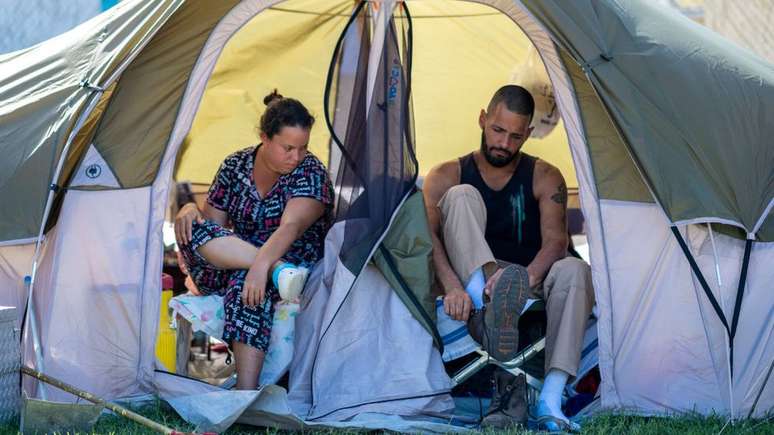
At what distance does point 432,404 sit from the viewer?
3.90m

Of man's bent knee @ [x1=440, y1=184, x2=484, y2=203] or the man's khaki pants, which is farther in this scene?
man's bent knee @ [x1=440, y1=184, x2=484, y2=203]

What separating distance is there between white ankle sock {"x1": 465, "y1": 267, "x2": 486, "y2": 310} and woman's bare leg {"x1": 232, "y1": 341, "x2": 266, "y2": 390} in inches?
A: 30.9

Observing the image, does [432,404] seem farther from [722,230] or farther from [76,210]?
[76,210]

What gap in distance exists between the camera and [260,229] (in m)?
4.35

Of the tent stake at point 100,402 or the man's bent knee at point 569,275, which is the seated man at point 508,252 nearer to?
the man's bent knee at point 569,275

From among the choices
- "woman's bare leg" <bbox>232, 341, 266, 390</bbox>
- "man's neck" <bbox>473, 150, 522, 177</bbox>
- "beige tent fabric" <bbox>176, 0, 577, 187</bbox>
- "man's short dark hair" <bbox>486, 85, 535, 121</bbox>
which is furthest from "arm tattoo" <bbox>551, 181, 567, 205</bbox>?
Answer: "woman's bare leg" <bbox>232, 341, 266, 390</bbox>

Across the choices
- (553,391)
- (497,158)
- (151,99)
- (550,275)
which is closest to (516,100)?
(497,158)

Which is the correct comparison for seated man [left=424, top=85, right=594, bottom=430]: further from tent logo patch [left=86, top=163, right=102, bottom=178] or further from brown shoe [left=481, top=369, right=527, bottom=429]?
tent logo patch [left=86, top=163, right=102, bottom=178]

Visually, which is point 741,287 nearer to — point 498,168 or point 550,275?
point 550,275

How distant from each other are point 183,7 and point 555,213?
1659 mm

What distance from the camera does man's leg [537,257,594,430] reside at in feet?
12.8

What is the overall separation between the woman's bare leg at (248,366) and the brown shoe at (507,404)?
2.70ft

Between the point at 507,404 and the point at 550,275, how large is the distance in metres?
0.56

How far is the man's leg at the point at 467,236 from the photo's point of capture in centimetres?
408
